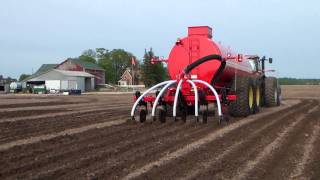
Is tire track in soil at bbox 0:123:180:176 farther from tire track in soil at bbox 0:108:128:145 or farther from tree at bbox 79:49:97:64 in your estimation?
tree at bbox 79:49:97:64

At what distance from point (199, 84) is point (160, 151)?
6245mm

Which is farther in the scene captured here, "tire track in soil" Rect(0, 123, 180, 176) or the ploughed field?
"tire track in soil" Rect(0, 123, 180, 176)

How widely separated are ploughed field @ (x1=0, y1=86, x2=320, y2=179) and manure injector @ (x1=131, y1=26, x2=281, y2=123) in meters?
0.96

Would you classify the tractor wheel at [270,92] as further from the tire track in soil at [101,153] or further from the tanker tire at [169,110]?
the tire track in soil at [101,153]

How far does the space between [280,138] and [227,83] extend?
6120mm

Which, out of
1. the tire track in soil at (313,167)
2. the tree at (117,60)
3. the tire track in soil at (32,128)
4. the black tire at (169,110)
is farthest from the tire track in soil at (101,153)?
the tree at (117,60)

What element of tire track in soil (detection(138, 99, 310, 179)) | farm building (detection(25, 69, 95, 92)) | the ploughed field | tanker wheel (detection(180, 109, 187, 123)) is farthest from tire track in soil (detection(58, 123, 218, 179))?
farm building (detection(25, 69, 95, 92))

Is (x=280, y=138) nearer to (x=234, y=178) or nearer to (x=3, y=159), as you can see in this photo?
(x=234, y=178)

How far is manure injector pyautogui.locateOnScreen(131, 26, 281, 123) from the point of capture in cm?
1377

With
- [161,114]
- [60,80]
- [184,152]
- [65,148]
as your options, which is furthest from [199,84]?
[60,80]

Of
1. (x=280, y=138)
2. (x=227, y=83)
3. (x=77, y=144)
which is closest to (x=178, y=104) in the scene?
(x=227, y=83)

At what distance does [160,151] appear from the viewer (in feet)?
27.6

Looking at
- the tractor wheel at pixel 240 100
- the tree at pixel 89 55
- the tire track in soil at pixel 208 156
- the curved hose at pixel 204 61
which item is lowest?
the tire track in soil at pixel 208 156

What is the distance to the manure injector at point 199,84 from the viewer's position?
13773mm
